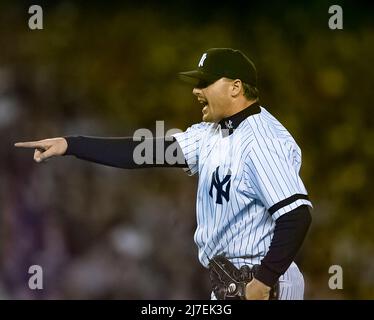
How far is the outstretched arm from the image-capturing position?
9.48ft

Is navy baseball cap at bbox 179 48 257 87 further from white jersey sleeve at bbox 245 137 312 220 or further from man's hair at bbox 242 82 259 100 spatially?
white jersey sleeve at bbox 245 137 312 220

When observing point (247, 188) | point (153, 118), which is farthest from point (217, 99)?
point (153, 118)

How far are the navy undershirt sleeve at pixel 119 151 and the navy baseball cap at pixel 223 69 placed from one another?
27 centimetres

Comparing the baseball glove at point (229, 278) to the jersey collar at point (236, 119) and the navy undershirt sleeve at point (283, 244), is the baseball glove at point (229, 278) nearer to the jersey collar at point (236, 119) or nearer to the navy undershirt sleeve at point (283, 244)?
the navy undershirt sleeve at point (283, 244)

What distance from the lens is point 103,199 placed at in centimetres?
492

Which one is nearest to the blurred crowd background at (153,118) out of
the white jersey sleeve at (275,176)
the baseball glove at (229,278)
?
the baseball glove at (229,278)

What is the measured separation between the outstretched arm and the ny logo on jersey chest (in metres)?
0.25

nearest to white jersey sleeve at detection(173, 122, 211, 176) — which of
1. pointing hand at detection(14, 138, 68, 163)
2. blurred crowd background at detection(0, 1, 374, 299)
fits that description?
pointing hand at detection(14, 138, 68, 163)

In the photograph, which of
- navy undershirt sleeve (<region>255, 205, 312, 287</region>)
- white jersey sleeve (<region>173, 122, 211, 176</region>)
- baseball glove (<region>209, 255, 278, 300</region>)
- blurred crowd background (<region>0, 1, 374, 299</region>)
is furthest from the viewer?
blurred crowd background (<region>0, 1, 374, 299</region>)

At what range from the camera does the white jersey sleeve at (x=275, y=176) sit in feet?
8.40

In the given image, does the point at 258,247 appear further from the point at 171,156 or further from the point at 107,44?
the point at 107,44

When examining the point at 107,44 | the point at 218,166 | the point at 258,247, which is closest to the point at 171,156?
the point at 218,166

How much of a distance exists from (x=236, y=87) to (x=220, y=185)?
341mm

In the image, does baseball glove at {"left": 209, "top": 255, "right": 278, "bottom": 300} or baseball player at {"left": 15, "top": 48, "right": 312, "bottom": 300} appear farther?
baseball glove at {"left": 209, "top": 255, "right": 278, "bottom": 300}
